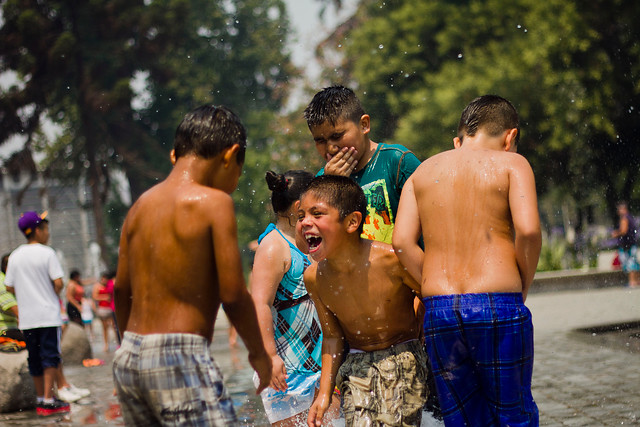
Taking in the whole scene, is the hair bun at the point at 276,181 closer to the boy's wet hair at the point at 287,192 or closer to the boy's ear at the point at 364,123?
the boy's wet hair at the point at 287,192

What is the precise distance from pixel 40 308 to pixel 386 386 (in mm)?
5467

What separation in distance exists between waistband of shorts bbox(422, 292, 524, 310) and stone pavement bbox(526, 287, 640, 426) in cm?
307

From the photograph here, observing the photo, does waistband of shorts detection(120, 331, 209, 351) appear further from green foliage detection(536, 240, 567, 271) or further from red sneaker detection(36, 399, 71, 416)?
green foliage detection(536, 240, 567, 271)

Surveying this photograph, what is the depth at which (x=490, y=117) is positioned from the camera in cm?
318

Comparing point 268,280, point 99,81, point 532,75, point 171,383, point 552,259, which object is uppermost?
point 99,81

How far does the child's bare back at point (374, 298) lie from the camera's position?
3.17m

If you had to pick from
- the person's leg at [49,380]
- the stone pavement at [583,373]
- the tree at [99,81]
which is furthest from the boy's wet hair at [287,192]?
the tree at [99,81]

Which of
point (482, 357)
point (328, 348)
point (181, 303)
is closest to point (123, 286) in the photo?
point (181, 303)

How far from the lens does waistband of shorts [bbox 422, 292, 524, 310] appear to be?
2834 mm

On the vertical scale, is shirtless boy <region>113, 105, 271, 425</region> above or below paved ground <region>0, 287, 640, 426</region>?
above

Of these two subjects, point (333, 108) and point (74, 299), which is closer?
point (333, 108)

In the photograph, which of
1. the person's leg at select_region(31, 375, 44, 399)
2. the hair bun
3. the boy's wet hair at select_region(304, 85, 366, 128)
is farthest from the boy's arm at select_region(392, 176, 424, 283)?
the person's leg at select_region(31, 375, 44, 399)

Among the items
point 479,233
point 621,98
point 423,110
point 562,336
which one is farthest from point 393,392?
point 423,110

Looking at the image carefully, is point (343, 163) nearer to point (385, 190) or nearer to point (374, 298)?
point (385, 190)
